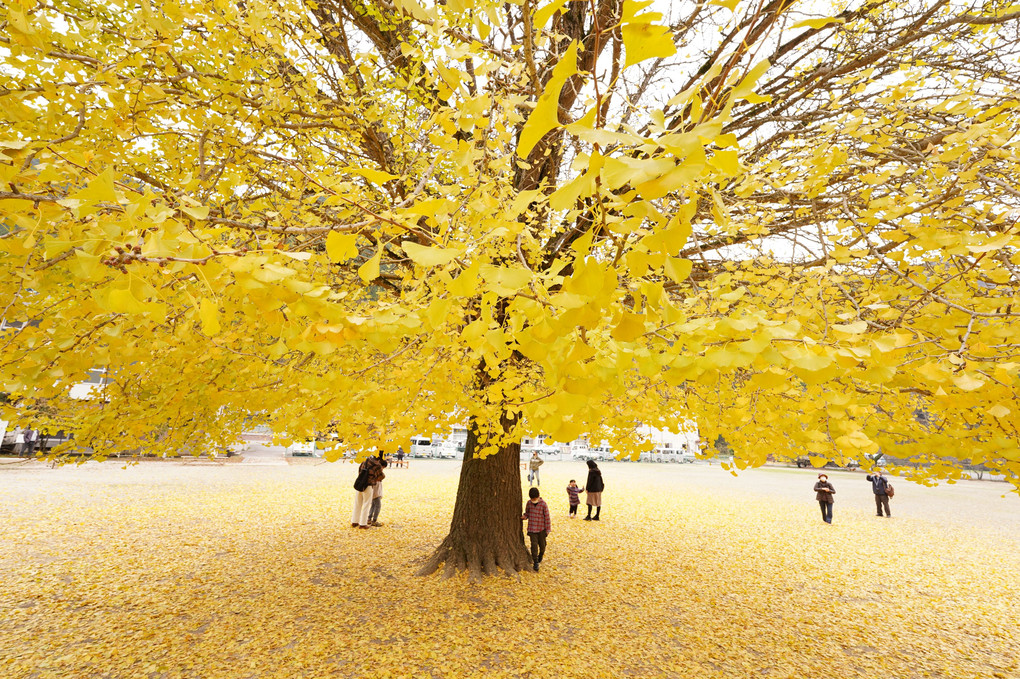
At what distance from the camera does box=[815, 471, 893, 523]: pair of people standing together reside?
39.9 feet

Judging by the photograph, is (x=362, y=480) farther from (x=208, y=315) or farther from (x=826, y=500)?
(x=826, y=500)

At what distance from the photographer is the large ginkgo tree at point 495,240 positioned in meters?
1.33

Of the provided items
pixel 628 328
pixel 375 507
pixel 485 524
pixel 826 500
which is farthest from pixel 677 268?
pixel 826 500

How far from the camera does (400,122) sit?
4391 mm

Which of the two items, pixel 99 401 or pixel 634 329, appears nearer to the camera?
pixel 634 329

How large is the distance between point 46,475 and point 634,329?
21.3 m

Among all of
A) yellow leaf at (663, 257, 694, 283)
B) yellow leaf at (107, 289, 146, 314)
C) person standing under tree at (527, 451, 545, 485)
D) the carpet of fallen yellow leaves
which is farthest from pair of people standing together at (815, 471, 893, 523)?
yellow leaf at (107, 289, 146, 314)

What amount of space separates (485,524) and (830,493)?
11106mm

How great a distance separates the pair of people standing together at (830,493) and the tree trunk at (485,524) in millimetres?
10286

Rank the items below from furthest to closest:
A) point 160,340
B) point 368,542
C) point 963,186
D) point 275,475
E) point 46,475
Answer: point 275,475 < point 46,475 < point 368,542 < point 160,340 < point 963,186

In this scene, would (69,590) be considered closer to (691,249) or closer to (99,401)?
(99,401)

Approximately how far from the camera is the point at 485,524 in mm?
6555

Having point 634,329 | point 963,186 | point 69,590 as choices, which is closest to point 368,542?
point 69,590

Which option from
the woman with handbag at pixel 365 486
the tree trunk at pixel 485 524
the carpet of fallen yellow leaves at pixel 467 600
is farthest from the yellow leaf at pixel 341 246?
the woman with handbag at pixel 365 486
